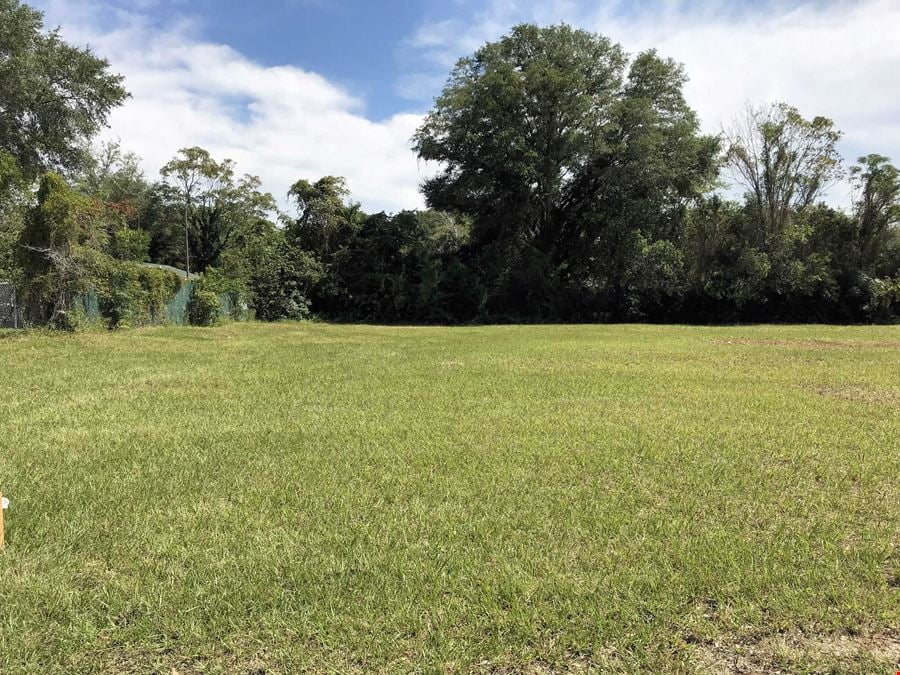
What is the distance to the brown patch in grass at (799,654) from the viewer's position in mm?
2076

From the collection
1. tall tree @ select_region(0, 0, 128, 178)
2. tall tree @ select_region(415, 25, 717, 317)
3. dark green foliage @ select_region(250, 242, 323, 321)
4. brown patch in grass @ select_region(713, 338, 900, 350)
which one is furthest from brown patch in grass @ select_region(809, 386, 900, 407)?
tall tree @ select_region(0, 0, 128, 178)

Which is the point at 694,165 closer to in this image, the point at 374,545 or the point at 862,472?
the point at 862,472

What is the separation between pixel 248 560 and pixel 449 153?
2556 centimetres

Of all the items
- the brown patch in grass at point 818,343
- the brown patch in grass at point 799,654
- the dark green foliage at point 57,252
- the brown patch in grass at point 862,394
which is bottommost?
the brown patch in grass at point 799,654

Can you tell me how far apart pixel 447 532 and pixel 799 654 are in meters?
1.70

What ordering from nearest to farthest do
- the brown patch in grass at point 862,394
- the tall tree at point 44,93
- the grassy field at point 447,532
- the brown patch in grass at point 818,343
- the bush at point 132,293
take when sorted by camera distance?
the grassy field at point 447,532
the brown patch in grass at point 862,394
the brown patch in grass at point 818,343
the bush at point 132,293
the tall tree at point 44,93

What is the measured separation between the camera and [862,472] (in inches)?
162

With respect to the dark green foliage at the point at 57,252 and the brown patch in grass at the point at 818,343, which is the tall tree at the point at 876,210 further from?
the dark green foliage at the point at 57,252

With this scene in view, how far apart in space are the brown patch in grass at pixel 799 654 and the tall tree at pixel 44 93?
23.6 metres

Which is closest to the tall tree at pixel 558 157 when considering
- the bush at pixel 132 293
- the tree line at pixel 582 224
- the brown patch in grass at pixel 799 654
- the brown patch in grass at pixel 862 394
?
the tree line at pixel 582 224

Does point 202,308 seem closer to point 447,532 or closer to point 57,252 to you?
point 57,252

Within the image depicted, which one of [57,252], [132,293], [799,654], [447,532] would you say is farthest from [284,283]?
[799,654]

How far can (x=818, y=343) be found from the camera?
1376cm

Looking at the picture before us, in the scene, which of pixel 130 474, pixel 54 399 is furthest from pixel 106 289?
pixel 130 474
